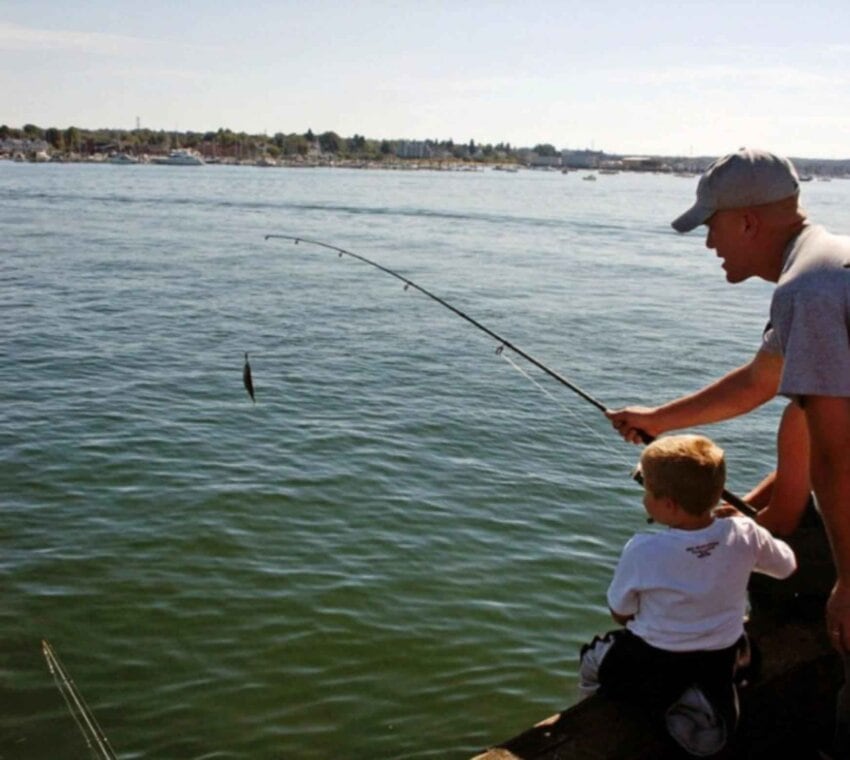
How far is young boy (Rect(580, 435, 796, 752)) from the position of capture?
3156 mm

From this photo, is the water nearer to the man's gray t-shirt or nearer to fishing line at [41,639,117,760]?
fishing line at [41,639,117,760]

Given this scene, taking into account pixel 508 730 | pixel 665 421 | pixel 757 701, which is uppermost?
pixel 665 421

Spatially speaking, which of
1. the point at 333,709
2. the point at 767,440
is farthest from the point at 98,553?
the point at 767,440

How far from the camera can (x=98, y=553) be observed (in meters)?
7.48

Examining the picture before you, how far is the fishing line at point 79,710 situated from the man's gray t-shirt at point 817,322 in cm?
401

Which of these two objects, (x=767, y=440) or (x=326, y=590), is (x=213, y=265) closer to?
(x=767, y=440)

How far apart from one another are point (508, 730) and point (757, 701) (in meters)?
2.22

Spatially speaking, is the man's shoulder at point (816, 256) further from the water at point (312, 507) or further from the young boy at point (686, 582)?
the water at point (312, 507)

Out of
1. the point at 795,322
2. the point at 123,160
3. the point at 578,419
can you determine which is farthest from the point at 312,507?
the point at 123,160

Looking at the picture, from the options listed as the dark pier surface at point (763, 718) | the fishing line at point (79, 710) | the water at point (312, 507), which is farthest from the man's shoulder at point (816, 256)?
the fishing line at point (79, 710)

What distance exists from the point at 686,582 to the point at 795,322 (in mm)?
902

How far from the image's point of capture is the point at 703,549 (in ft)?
10.4

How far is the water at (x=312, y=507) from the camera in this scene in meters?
→ 5.69

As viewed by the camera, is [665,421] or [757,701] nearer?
[757,701]
